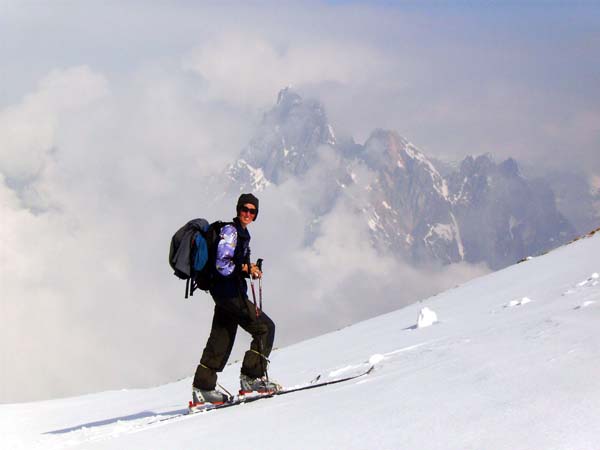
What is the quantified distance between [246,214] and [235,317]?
4.35ft

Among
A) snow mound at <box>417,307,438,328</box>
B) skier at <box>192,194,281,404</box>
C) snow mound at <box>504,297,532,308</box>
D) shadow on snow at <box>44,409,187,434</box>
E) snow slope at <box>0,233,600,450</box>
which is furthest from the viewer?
snow mound at <box>417,307,438,328</box>

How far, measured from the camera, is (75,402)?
14203 millimetres

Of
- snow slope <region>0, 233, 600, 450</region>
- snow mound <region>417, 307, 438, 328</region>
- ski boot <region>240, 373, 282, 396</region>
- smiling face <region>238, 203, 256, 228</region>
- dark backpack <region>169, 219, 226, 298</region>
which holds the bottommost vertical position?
snow slope <region>0, 233, 600, 450</region>

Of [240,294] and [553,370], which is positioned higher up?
[240,294]

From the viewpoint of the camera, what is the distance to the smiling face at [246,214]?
8.62 meters

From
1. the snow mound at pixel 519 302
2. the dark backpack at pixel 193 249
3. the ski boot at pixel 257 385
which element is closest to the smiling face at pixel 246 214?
the dark backpack at pixel 193 249

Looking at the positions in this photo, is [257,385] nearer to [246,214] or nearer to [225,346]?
[225,346]

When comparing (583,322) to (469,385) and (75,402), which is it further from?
(75,402)

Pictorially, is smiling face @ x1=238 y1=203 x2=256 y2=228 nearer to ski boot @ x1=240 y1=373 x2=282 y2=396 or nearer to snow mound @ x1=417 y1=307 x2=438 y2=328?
ski boot @ x1=240 y1=373 x2=282 y2=396

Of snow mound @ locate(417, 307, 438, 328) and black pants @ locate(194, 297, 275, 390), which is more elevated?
snow mound @ locate(417, 307, 438, 328)

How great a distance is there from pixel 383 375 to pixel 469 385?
187 cm

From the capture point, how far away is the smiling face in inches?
340

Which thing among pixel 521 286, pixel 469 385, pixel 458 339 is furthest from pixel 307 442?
pixel 521 286

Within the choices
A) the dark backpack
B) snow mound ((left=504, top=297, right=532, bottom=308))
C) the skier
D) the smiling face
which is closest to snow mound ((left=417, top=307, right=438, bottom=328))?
snow mound ((left=504, top=297, right=532, bottom=308))
